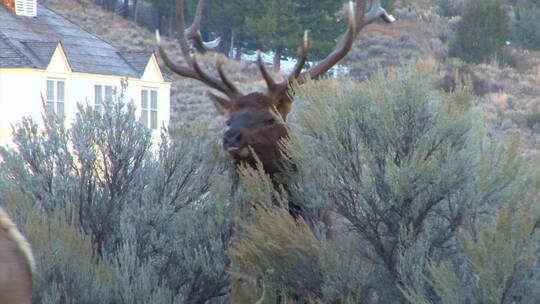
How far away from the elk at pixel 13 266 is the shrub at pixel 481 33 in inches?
1671

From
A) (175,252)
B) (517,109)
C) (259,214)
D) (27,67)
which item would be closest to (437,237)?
(259,214)

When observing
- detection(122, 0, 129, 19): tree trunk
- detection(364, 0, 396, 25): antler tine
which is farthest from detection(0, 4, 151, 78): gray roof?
detection(122, 0, 129, 19): tree trunk

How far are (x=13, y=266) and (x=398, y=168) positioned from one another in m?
3.48

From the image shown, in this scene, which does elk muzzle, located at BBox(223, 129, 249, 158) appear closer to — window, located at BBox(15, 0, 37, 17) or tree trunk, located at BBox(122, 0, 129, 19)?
window, located at BBox(15, 0, 37, 17)

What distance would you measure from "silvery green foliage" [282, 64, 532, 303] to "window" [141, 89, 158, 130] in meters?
24.0

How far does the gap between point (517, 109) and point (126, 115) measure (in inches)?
1144

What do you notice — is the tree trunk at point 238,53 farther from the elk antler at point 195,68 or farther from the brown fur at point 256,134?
the brown fur at point 256,134

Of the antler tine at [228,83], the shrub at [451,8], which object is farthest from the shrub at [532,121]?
the shrub at [451,8]

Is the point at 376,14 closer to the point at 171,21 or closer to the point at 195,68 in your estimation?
the point at 195,68

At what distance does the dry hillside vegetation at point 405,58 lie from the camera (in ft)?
110

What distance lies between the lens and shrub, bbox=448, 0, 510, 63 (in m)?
42.3

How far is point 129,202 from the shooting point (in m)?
6.23

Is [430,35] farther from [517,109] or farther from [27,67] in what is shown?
[27,67]

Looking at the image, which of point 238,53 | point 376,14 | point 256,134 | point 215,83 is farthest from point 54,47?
point 238,53
